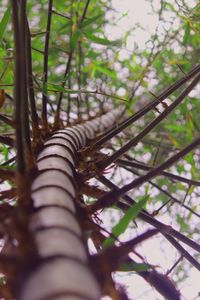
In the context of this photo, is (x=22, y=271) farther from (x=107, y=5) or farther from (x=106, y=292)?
(x=107, y=5)

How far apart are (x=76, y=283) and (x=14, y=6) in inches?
21.3

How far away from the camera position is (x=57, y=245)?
0.49m

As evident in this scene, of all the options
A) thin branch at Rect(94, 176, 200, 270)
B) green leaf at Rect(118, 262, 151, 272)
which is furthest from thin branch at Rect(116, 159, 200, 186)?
green leaf at Rect(118, 262, 151, 272)

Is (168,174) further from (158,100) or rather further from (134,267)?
(134,267)

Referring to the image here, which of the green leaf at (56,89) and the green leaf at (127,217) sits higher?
the green leaf at (56,89)

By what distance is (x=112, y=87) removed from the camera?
8.68 ft

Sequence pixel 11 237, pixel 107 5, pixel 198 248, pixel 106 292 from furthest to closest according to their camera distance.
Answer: pixel 107 5 → pixel 198 248 → pixel 106 292 → pixel 11 237

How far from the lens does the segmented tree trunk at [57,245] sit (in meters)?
0.42

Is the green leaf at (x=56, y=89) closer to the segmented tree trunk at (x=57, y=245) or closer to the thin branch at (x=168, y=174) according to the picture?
the thin branch at (x=168, y=174)

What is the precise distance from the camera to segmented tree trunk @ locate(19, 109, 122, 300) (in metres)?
0.42

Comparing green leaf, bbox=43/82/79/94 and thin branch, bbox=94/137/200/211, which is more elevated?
green leaf, bbox=43/82/79/94

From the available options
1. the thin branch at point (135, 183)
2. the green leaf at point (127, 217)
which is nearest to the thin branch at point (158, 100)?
the green leaf at point (127, 217)

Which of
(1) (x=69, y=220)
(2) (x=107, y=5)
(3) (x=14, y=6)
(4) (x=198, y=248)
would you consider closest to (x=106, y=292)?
(1) (x=69, y=220)

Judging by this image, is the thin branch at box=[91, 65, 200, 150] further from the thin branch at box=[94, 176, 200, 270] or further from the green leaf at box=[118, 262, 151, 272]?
the green leaf at box=[118, 262, 151, 272]
